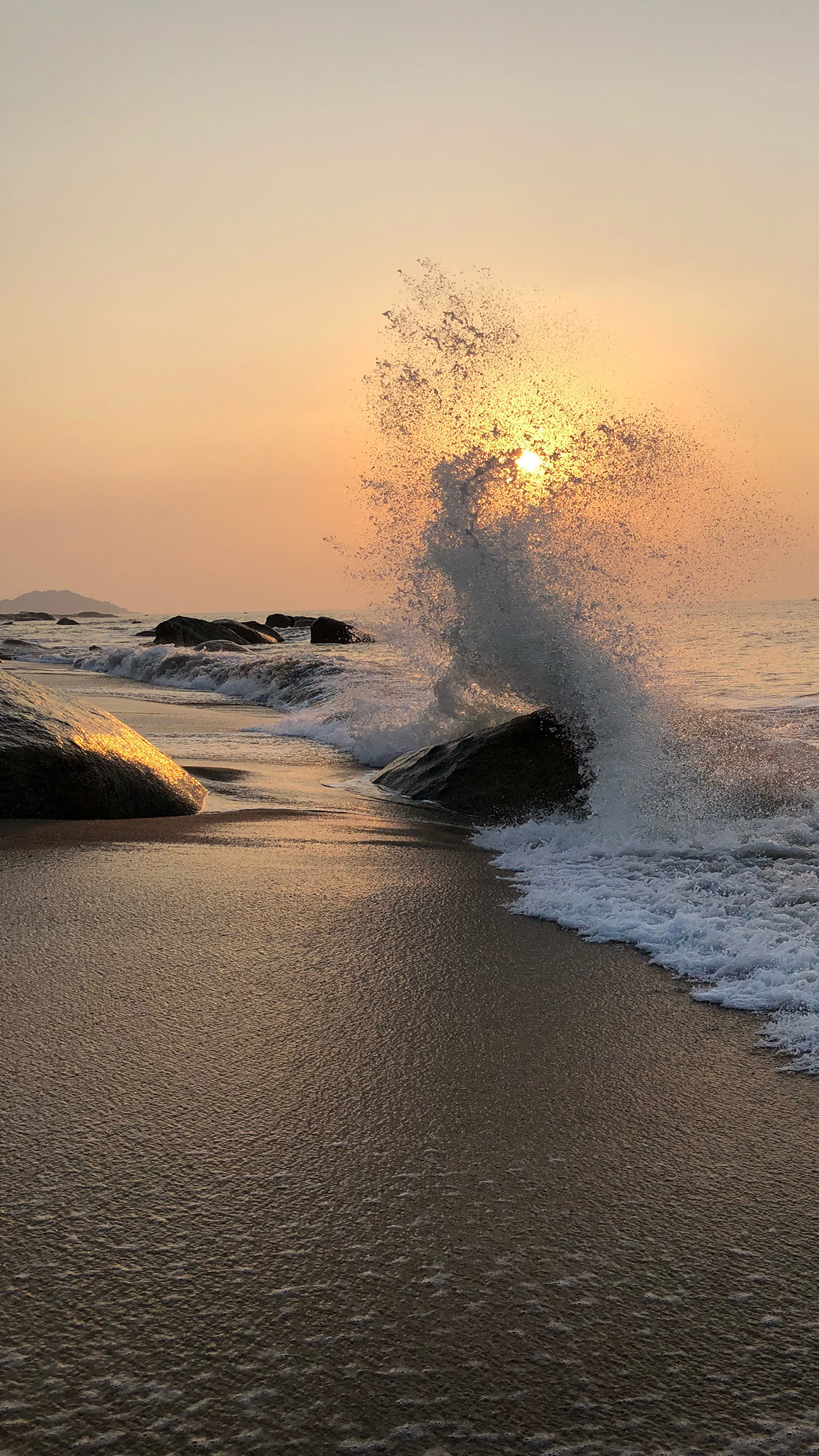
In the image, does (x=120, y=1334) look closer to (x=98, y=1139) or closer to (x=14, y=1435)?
(x=14, y=1435)

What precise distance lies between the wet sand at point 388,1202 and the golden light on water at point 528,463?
493cm

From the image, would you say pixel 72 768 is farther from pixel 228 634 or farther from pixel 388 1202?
pixel 228 634

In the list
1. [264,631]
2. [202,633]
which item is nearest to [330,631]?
[264,631]

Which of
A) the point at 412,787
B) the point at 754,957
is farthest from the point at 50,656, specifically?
the point at 754,957

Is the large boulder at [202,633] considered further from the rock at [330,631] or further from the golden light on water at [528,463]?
the golden light on water at [528,463]

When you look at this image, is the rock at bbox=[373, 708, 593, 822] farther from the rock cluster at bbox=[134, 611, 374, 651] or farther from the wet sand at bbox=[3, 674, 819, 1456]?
the rock cluster at bbox=[134, 611, 374, 651]

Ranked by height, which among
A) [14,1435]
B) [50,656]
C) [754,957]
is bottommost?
[14,1435]

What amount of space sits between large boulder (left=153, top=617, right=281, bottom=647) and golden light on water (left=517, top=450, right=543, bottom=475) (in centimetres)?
1841

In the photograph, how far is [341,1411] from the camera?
3.96 feet

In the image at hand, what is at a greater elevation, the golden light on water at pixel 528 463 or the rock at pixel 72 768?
the golden light on water at pixel 528 463

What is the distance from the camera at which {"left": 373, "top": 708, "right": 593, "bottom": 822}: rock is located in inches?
237

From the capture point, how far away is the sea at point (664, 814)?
10.1 feet

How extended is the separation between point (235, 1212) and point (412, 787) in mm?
5136

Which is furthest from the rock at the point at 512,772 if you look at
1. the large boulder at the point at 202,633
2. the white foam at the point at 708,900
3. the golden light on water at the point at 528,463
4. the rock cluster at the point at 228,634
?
the large boulder at the point at 202,633
